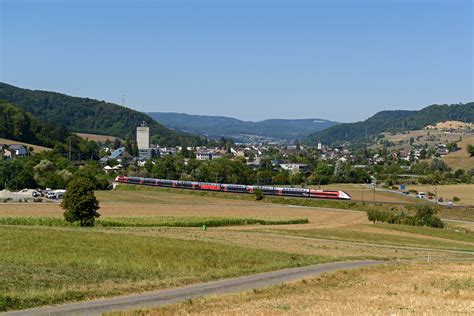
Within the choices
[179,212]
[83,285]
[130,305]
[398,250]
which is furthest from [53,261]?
[179,212]

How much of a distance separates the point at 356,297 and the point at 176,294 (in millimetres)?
6602

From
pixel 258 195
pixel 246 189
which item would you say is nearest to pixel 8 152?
pixel 246 189

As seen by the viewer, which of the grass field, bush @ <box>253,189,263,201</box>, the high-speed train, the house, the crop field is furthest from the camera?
the house

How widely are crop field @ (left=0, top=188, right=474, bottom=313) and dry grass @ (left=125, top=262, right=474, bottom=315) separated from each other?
0.71 metres

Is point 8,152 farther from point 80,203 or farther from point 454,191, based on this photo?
point 80,203

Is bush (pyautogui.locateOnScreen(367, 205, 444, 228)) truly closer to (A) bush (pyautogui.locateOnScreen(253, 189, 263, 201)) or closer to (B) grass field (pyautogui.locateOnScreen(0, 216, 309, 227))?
(B) grass field (pyautogui.locateOnScreen(0, 216, 309, 227))

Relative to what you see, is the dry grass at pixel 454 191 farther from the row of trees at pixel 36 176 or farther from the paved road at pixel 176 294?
the paved road at pixel 176 294

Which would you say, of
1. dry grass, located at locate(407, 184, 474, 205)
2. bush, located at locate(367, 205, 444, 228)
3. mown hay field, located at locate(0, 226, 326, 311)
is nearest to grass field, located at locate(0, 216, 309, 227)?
bush, located at locate(367, 205, 444, 228)

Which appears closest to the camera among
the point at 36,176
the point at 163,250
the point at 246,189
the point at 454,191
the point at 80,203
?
the point at 163,250

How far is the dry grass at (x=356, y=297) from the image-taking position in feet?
78.0

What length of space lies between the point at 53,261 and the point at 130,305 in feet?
40.6

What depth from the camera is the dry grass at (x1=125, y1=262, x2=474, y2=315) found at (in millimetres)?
23766

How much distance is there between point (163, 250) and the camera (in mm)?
43875

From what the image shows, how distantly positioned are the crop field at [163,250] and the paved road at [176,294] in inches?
32.1
